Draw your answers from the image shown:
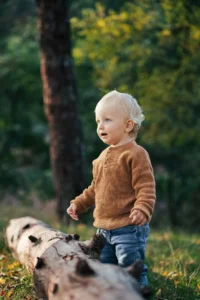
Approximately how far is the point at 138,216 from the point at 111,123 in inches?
30.8

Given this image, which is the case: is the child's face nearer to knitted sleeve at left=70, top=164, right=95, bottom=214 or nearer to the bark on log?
knitted sleeve at left=70, top=164, right=95, bottom=214

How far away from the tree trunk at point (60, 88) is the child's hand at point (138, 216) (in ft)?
20.0

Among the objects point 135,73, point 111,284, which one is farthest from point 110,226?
point 135,73

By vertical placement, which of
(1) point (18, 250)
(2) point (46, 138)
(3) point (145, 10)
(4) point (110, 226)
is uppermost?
(3) point (145, 10)

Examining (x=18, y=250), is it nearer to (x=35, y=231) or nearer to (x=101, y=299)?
(x=35, y=231)

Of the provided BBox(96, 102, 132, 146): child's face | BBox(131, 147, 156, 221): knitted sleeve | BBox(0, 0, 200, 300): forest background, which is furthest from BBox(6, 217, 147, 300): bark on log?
BBox(0, 0, 200, 300): forest background

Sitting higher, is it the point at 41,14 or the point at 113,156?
the point at 41,14

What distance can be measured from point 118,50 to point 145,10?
1175 millimetres

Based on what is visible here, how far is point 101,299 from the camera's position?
3.21 meters

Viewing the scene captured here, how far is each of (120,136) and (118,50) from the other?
8532mm

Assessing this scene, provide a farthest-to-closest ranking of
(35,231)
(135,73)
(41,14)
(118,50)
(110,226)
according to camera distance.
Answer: (135,73) < (118,50) < (41,14) < (35,231) < (110,226)

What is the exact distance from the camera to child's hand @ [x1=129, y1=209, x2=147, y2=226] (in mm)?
4129

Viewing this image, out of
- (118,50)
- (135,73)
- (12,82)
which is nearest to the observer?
(118,50)

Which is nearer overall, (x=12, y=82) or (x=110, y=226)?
(x=110, y=226)
